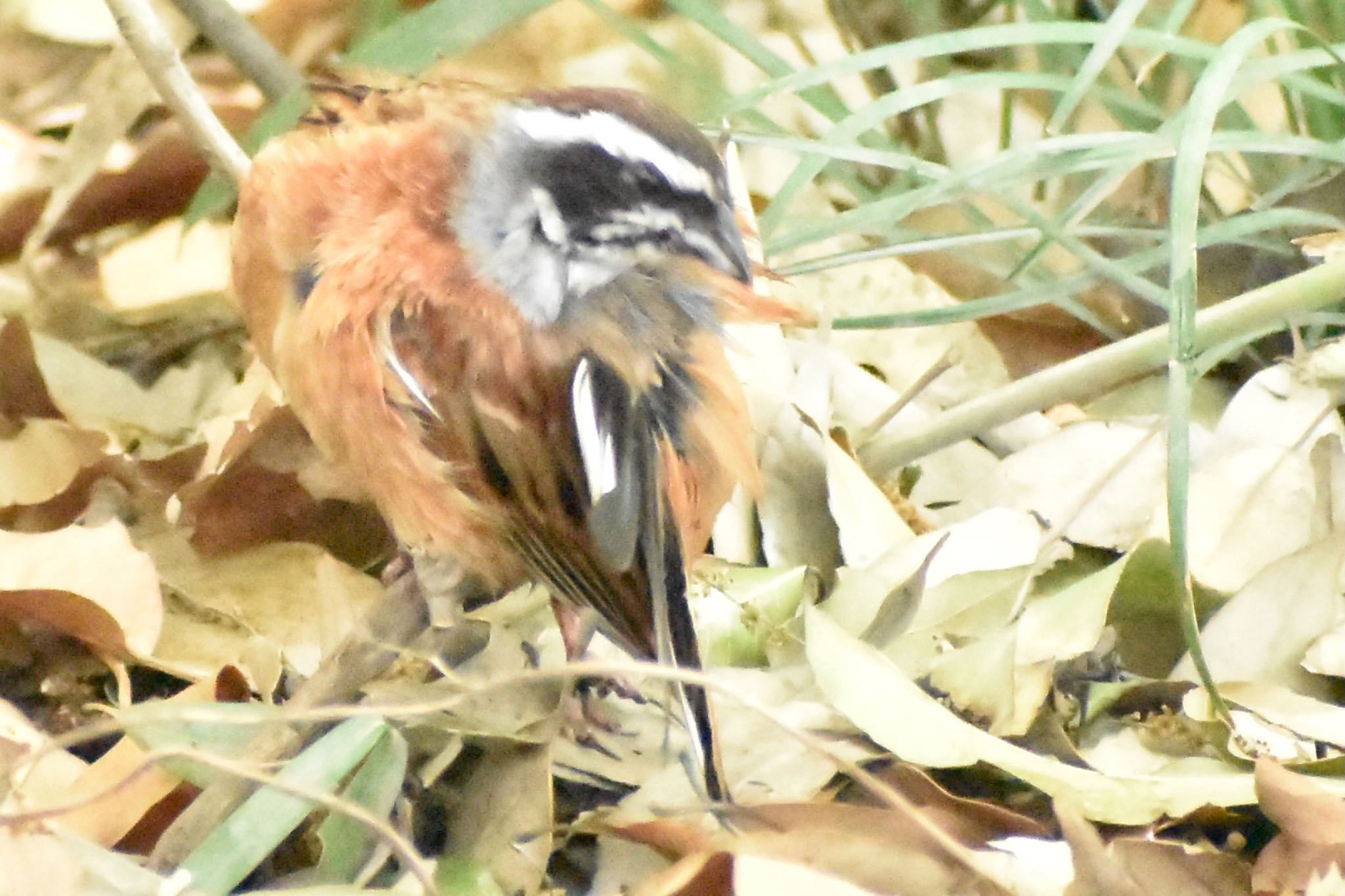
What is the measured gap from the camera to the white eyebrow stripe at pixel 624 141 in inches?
37.3

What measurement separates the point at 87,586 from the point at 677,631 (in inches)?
16.8

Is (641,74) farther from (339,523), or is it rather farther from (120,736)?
(120,736)

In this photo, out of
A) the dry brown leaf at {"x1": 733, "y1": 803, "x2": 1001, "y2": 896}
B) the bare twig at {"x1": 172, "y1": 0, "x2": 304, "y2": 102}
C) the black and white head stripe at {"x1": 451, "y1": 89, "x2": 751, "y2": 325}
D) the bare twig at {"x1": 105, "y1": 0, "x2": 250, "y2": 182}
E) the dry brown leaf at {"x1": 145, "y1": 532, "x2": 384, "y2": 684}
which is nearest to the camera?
the dry brown leaf at {"x1": 733, "y1": 803, "x2": 1001, "y2": 896}

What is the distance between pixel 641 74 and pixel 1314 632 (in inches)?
36.4

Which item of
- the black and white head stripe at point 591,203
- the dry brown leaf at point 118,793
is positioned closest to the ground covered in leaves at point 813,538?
the dry brown leaf at point 118,793

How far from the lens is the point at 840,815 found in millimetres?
826

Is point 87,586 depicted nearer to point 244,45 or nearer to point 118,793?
point 118,793

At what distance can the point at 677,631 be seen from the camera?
0.87m

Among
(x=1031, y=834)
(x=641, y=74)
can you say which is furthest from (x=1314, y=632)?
(x=641, y=74)

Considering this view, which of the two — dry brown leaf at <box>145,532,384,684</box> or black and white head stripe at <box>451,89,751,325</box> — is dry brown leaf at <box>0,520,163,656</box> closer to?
dry brown leaf at <box>145,532,384,684</box>

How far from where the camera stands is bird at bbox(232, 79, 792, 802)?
88 cm

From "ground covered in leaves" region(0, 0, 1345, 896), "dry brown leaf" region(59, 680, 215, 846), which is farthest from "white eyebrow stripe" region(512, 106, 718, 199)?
"dry brown leaf" region(59, 680, 215, 846)

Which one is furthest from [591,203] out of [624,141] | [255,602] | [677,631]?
[255,602]

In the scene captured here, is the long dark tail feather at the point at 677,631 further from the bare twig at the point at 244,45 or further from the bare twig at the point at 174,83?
the bare twig at the point at 244,45
